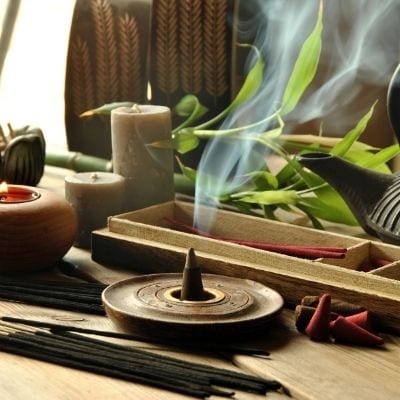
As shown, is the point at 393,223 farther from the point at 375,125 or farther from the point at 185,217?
the point at 375,125

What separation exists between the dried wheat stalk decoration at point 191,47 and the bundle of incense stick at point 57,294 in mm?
677

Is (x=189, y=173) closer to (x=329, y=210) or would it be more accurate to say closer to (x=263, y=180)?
(x=263, y=180)

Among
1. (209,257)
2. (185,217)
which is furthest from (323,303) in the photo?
(185,217)

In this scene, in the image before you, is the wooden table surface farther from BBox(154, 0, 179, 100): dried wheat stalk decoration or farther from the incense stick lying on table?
BBox(154, 0, 179, 100): dried wheat stalk decoration

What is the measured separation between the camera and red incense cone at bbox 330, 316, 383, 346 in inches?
45.5

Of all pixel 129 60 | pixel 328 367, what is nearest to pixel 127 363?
pixel 328 367

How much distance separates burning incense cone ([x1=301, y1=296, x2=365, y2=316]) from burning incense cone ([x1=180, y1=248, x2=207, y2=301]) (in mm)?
130

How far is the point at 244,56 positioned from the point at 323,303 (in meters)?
0.85

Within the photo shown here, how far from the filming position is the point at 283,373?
3.50 ft

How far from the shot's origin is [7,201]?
1.47 metres

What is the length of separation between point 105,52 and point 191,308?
3.32 feet

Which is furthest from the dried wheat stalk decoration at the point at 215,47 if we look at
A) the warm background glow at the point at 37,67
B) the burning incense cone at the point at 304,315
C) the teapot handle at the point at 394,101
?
the warm background glow at the point at 37,67

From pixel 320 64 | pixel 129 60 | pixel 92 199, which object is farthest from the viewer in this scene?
pixel 320 64

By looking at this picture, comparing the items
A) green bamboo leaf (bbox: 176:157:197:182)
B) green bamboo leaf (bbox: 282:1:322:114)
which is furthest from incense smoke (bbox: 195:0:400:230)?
green bamboo leaf (bbox: 282:1:322:114)
